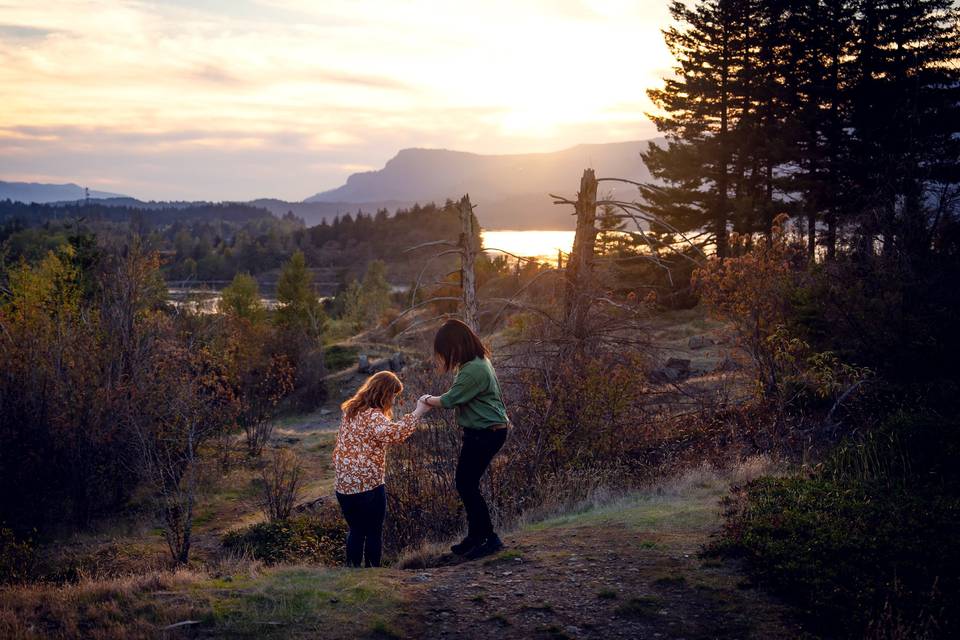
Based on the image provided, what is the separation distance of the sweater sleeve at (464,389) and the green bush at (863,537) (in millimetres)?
2562

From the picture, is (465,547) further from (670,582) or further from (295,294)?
(295,294)

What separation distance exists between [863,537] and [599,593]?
7.83ft

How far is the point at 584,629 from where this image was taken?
531cm

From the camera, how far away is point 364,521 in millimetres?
6867

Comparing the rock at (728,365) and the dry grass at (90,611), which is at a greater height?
the rock at (728,365)

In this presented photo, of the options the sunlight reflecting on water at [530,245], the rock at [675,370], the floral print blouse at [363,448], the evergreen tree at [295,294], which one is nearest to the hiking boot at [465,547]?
the floral print blouse at [363,448]

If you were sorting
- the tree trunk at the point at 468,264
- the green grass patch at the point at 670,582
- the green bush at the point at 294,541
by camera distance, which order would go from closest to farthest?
the green grass patch at the point at 670,582 → the green bush at the point at 294,541 → the tree trunk at the point at 468,264

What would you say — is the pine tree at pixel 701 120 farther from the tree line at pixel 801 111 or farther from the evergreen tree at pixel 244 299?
the evergreen tree at pixel 244 299

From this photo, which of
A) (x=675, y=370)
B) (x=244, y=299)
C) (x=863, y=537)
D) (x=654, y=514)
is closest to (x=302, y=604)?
(x=654, y=514)

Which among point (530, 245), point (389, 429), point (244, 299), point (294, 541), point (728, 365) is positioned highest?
point (530, 245)

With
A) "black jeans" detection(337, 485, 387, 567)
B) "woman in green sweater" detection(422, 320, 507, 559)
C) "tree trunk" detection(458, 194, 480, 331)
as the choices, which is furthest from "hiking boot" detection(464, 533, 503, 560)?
"tree trunk" detection(458, 194, 480, 331)

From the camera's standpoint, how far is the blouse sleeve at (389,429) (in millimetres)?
6469

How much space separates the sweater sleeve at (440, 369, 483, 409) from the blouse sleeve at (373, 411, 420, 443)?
40 cm

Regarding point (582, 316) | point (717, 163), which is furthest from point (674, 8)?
point (582, 316)
